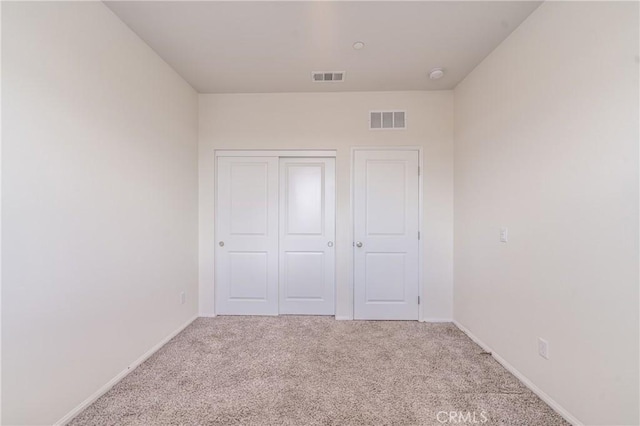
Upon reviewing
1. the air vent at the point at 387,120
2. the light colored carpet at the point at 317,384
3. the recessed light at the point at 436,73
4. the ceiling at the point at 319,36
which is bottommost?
the light colored carpet at the point at 317,384

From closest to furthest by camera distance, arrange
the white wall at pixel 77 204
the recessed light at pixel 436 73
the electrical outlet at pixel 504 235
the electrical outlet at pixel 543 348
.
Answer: the white wall at pixel 77 204 < the electrical outlet at pixel 543 348 < the electrical outlet at pixel 504 235 < the recessed light at pixel 436 73

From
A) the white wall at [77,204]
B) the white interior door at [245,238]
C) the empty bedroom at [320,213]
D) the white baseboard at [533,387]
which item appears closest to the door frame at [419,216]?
the empty bedroom at [320,213]

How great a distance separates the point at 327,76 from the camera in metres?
2.84

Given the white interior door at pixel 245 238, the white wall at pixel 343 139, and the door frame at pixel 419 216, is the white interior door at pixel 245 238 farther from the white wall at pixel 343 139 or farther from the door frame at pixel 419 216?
the door frame at pixel 419 216

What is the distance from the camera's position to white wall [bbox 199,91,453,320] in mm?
3184

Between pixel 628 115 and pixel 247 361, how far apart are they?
287cm

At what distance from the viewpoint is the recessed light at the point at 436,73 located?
8.89 feet

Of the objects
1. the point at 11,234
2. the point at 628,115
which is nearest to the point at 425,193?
the point at 628,115

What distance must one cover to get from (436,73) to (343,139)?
114cm

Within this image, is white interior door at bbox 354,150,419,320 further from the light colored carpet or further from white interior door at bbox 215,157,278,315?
white interior door at bbox 215,157,278,315

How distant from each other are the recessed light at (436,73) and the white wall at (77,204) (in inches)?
102

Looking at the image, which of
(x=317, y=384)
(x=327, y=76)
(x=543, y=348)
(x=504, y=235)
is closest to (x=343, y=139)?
(x=327, y=76)

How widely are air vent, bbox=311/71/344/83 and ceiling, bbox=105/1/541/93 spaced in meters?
0.06

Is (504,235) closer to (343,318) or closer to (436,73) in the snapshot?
(436,73)
